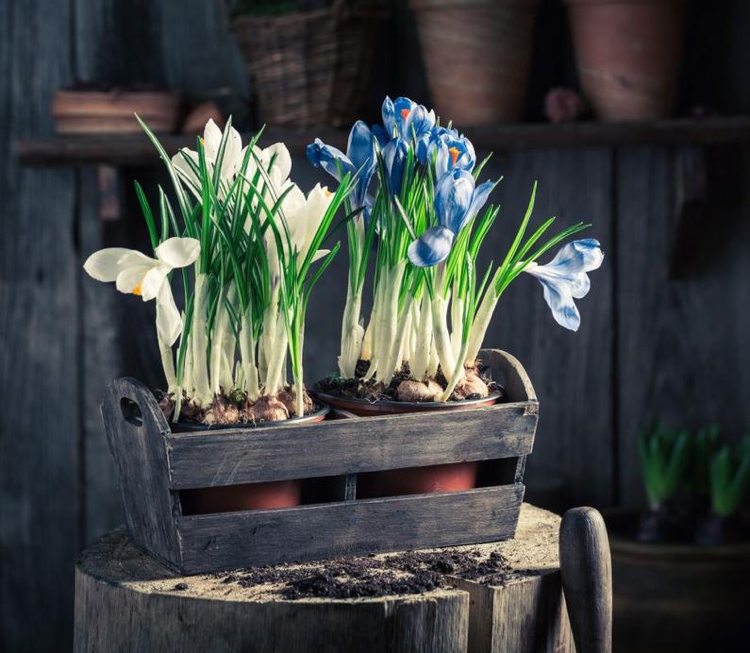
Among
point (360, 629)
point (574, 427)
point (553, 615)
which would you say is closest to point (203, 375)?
Answer: point (360, 629)

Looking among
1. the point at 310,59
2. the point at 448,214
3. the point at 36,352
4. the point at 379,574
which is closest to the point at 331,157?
the point at 448,214

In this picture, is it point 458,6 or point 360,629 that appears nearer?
point 360,629

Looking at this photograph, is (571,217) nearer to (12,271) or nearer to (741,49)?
(741,49)

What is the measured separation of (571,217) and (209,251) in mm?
1138

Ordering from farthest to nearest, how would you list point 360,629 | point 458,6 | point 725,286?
point 725,286
point 458,6
point 360,629

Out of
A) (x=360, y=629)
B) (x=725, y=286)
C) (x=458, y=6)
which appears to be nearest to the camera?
(x=360, y=629)

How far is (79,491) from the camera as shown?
221cm

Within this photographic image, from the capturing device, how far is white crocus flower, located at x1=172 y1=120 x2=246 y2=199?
1.08 m

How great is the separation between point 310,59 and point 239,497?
3.33 ft

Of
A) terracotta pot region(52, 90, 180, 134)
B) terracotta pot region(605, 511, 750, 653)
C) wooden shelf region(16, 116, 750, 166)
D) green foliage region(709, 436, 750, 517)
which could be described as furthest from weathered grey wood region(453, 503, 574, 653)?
terracotta pot region(52, 90, 180, 134)

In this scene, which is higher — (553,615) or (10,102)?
(10,102)

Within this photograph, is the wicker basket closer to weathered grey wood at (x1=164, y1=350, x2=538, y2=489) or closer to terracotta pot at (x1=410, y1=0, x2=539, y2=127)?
terracotta pot at (x1=410, y1=0, x2=539, y2=127)

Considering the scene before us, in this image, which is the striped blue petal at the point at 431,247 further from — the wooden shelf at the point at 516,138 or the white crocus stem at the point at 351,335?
the wooden shelf at the point at 516,138

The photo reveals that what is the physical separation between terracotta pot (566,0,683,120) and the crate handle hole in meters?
1.07
